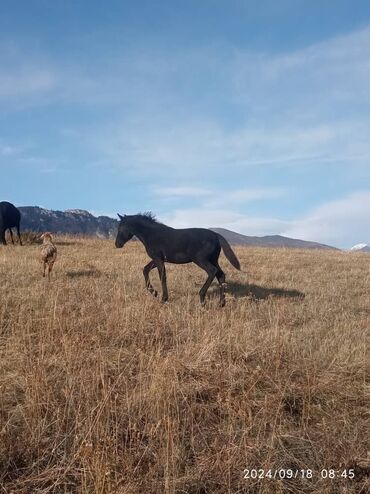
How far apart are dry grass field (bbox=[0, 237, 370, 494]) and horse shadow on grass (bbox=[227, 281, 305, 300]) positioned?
2416 millimetres

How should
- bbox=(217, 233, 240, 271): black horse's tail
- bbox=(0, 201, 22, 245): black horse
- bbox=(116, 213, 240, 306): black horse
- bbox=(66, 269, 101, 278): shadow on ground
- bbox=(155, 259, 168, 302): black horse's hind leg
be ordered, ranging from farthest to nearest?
bbox=(0, 201, 22, 245): black horse → bbox=(66, 269, 101, 278): shadow on ground → bbox=(217, 233, 240, 271): black horse's tail → bbox=(116, 213, 240, 306): black horse → bbox=(155, 259, 168, 302): black horse's hind leg

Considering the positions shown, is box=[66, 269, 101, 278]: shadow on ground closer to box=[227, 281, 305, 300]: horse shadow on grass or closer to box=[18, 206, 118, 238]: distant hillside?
box=[227, 281, 305, 300]: horse shadow on grass

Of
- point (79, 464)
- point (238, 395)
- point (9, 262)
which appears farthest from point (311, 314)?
point (9, 262)

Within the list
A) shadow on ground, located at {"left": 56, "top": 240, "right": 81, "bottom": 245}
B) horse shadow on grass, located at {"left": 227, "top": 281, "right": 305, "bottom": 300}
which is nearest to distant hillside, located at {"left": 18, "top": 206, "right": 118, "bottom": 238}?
shadow on ground, located at {"left": 56, "top": 240, "right": 81, "bottom": 245}

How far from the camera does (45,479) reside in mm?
3561

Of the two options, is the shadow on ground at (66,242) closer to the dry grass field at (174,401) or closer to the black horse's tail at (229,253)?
the black horse's tail at (229,253)

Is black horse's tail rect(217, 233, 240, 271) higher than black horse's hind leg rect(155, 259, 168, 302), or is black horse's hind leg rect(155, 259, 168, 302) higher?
black horse's tail rect(217, 233, 240, 271)

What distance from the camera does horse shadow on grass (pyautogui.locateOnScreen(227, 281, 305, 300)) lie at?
1176cm

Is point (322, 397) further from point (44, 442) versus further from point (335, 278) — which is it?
point (335, 278)

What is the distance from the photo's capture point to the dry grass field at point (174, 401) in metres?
3.69

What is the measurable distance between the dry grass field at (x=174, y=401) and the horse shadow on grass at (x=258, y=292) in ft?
7.93

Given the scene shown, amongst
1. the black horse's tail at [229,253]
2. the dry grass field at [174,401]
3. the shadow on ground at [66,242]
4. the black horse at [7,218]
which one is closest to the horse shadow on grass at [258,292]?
the black horse's tail at [229,253]

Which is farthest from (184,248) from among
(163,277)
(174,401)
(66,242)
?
(66,242)

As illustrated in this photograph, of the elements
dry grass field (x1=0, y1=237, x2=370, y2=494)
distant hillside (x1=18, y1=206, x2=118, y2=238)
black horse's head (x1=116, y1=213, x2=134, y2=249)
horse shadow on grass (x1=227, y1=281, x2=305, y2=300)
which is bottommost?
dry grass field (x1=0, y1=237, x2=370, y2=494)
